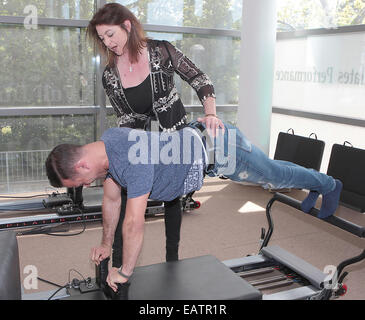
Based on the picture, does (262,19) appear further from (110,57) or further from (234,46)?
(110,57)

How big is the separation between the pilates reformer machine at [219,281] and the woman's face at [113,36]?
1035mm

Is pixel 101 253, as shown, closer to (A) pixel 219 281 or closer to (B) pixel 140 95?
(A) pixel 219 281

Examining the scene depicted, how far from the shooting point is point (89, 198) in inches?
153

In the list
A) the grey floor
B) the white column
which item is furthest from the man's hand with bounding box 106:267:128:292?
the white column

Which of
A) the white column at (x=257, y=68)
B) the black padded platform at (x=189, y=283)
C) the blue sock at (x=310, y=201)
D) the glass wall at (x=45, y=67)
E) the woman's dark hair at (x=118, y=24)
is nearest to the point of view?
the black padded platform at (x=189, y=283)

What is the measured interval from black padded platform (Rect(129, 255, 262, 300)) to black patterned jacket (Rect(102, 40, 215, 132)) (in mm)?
721

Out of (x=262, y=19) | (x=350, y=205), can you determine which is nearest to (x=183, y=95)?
(x=262, y=19)

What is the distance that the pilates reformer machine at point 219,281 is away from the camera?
1728mm

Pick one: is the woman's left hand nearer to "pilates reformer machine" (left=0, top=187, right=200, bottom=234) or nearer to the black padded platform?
the black padded platform

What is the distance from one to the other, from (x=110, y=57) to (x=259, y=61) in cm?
307

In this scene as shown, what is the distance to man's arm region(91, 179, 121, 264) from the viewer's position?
1.94 metres

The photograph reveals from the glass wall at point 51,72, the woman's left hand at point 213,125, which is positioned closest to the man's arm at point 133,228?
the woman's left hand at point 213,125

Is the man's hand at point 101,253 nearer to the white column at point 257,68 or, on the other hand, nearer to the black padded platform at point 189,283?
the black padded platform at point 189,283

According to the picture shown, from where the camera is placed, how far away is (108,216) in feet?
6.62
